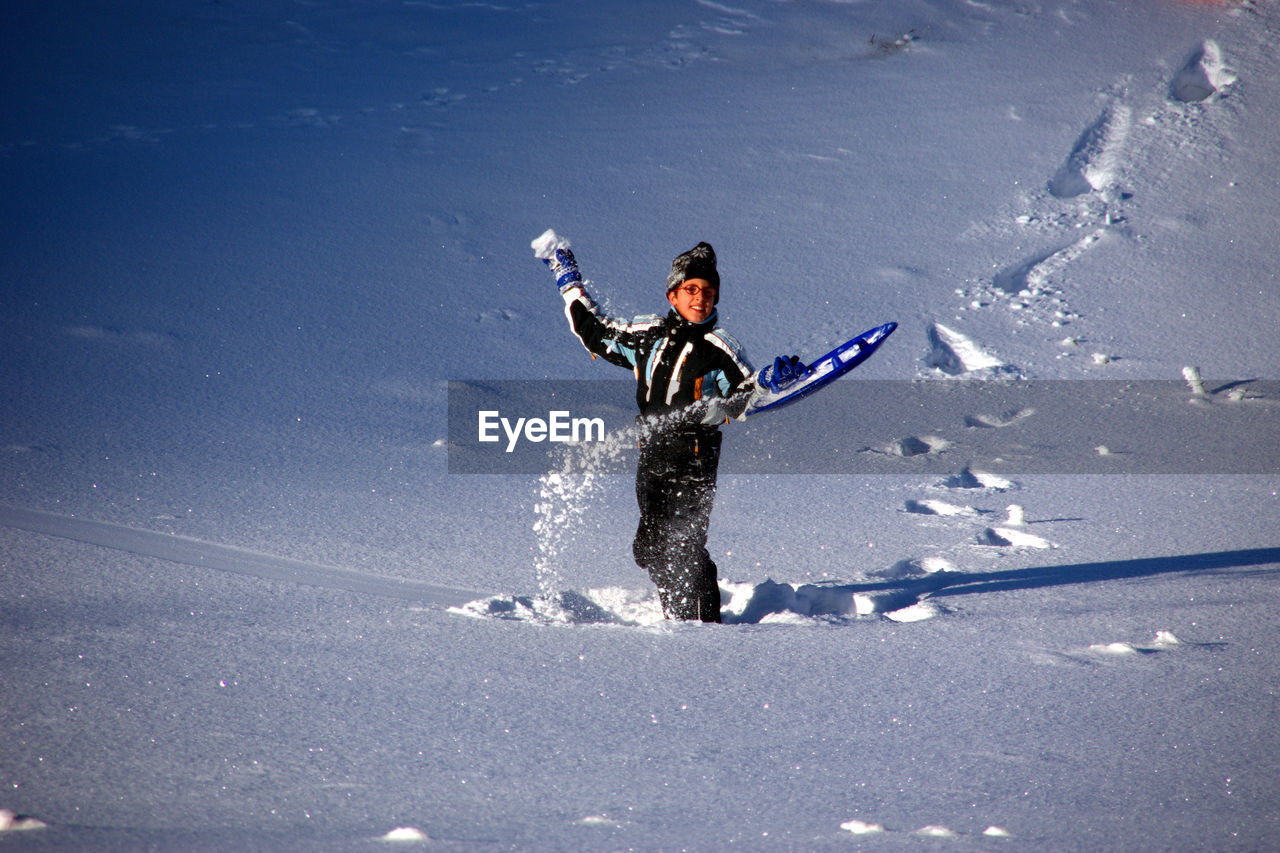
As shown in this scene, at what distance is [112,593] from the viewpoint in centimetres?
242

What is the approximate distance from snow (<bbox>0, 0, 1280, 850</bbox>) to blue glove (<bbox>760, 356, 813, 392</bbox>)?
2.02 feet

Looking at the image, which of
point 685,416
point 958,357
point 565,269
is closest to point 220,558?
point 565,269

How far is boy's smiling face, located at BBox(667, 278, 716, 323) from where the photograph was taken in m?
2.52

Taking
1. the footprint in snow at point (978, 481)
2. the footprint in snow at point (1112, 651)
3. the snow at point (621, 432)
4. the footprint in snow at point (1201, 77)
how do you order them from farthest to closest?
the footprint in snow at point (1201, 77), the footprint in snow at point (978, 481), the footprint in snow at point (1112, 651), the snow at point (621, 432)

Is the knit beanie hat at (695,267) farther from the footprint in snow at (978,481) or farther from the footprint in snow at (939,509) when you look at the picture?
the footprint in snow at (978,481)

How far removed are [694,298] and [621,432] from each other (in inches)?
71.1

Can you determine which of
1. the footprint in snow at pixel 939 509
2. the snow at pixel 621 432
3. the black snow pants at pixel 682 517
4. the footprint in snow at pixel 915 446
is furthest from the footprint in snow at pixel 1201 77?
the black snow pants at pixel 682 517

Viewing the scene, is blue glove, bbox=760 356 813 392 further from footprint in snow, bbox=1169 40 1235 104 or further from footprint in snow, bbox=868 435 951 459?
footprint in snow, bbox=1169 40 1235 104

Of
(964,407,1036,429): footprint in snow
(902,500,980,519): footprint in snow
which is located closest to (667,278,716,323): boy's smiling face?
(902,500,980,519): footprint in snow

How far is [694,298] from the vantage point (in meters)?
2.53

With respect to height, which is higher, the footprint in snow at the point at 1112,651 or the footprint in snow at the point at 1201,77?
the footprint in snow at the point at 1201,77

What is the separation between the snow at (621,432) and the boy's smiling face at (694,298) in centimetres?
84

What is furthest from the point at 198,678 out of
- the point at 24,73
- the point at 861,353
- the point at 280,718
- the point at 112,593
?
the point at 24,73

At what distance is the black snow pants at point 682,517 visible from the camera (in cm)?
258
